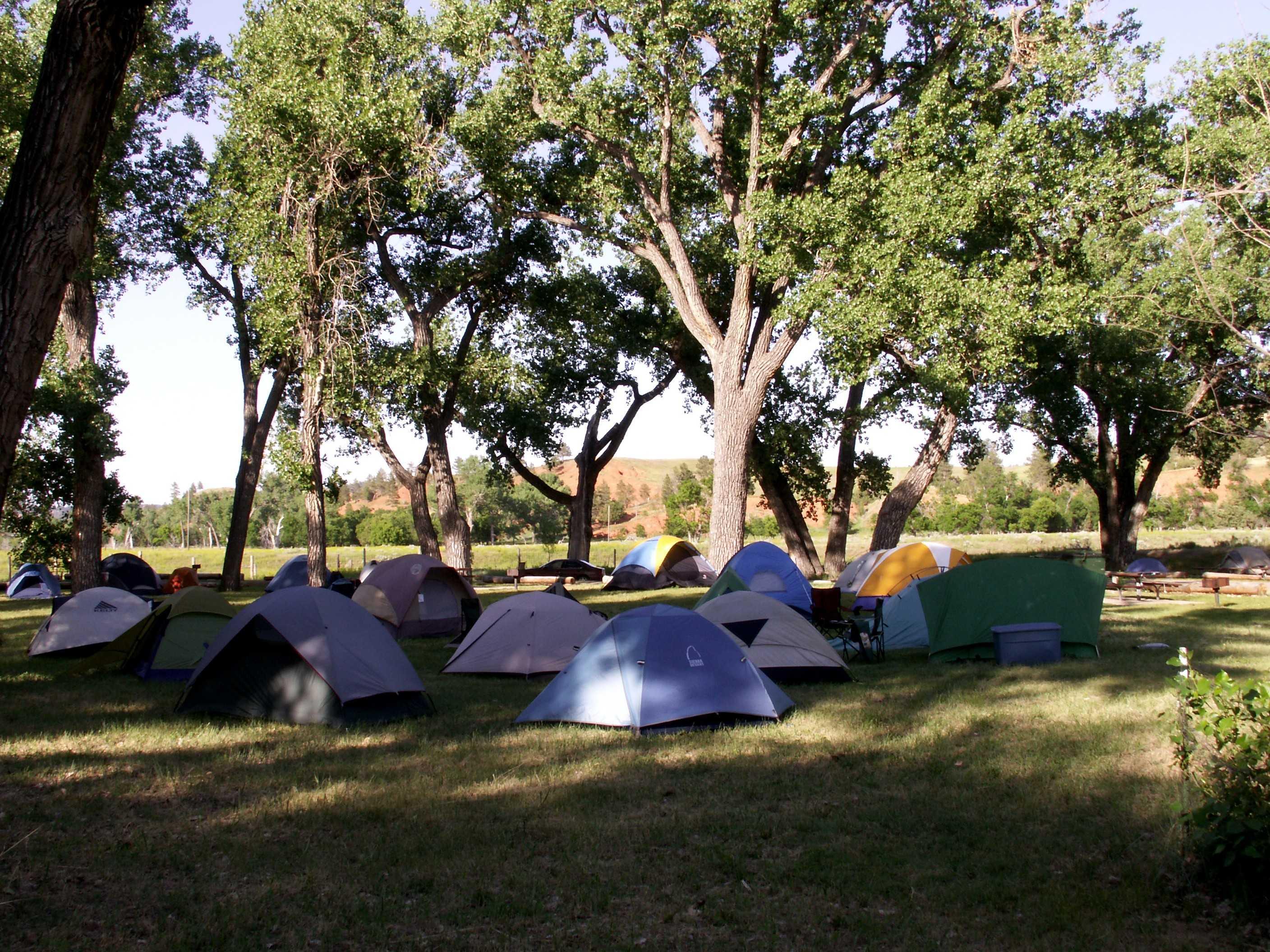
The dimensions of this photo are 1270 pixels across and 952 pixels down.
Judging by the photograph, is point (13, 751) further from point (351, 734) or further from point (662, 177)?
point (662, 177)

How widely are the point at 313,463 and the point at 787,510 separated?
610 inches

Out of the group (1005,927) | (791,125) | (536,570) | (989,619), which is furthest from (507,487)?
(1005,927)

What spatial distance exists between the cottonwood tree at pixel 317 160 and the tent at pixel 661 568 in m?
10.7

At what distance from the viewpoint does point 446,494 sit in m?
25.5

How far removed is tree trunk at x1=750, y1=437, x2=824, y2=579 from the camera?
29031 mm

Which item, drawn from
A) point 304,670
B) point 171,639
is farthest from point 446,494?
point 304,670

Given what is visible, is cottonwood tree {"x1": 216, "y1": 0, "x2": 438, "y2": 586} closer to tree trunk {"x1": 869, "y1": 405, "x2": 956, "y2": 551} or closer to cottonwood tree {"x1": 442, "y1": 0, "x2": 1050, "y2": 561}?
cottonwood tree {"x1": 442, "y1": 0, "x2": 1050, "y2": 561}

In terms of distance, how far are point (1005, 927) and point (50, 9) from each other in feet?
84.4

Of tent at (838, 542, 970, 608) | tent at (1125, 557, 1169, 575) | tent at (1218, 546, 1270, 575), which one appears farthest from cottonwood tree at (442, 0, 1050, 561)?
tent at (1218, 546, 1270, 575)

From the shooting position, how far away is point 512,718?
30.6 ft

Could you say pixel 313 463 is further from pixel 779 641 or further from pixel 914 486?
pixel 914 486

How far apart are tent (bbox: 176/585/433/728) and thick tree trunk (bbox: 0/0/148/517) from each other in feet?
16.6

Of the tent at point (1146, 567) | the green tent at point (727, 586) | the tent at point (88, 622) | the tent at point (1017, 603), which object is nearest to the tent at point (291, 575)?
the tent at point (88, 622)

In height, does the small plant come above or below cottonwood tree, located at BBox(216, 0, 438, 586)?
below
